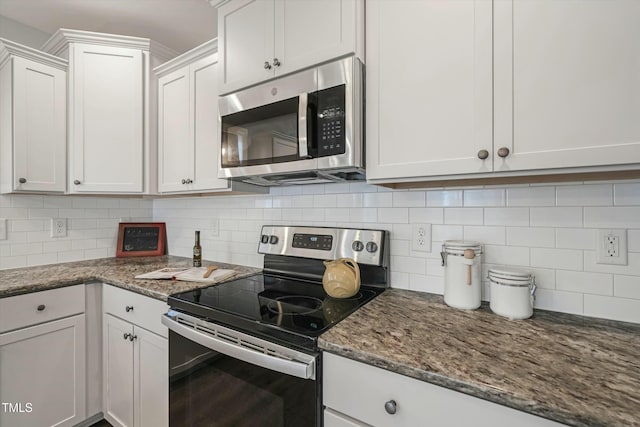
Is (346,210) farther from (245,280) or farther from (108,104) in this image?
(108,104)

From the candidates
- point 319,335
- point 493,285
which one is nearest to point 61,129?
point 319,335

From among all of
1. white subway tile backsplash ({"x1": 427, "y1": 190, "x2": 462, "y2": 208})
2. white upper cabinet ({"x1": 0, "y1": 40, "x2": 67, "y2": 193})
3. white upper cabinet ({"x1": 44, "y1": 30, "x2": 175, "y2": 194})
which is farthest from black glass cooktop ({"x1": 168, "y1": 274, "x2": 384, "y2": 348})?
white upper cabinet ({"x1": 0, "y1": 40, "x2": 67, "y2": 193})

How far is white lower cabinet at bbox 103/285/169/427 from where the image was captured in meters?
1.36

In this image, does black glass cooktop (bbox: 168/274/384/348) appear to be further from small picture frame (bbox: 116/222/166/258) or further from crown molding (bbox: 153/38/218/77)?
crown molding (bbox: 153/38/218/77)

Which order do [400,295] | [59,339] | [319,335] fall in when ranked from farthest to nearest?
[59,339] → [400,295] → [319,335]

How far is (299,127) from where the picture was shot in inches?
47.4

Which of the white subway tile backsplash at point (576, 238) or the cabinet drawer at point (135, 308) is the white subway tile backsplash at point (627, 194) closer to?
the white subway tile backsplash at point (576, 238)

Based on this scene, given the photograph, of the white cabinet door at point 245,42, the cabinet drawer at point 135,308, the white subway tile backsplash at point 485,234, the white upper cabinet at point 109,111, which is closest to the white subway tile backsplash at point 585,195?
the white subway tile backsplash at point 485,234

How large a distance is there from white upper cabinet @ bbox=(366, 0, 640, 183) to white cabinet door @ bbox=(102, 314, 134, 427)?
5.12 ft

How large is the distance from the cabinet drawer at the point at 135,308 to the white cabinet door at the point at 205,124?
2.22 ft

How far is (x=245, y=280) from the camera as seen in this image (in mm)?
1585

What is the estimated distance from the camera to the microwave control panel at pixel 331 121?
115cm

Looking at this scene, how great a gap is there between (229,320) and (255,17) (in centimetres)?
138

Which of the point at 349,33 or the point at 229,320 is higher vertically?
the point at 349,33
